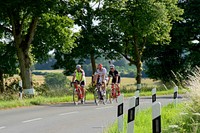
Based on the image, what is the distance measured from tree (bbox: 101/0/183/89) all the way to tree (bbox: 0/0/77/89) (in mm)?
9519

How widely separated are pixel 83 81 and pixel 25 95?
4807 mm

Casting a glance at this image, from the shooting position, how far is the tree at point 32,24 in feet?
89.6

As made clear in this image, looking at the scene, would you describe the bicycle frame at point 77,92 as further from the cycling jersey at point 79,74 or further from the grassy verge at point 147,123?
the grassy verge at point 147,123

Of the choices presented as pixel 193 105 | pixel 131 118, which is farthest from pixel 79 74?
pixel 131 118

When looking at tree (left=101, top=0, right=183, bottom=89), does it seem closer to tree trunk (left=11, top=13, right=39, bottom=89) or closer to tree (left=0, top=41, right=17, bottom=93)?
tree (left=0, top=41, right=17, bottom=93)

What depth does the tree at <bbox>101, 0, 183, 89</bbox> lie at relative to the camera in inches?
1641

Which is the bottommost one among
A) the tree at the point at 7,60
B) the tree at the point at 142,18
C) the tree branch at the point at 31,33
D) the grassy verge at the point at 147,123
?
the grassy verge at the point at 147,123

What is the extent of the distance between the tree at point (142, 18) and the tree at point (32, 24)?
952cm

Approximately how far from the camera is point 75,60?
5009cm

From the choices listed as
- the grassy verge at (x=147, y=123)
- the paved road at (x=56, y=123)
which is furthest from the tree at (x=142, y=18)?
the grassy verge at (x=147, y=123)

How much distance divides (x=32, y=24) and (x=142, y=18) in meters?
13.5

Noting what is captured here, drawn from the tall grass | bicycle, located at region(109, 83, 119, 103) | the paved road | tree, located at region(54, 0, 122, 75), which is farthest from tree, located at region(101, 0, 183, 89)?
the tall grass

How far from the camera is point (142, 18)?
41750 mm

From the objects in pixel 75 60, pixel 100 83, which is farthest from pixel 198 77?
pixel 75 60
